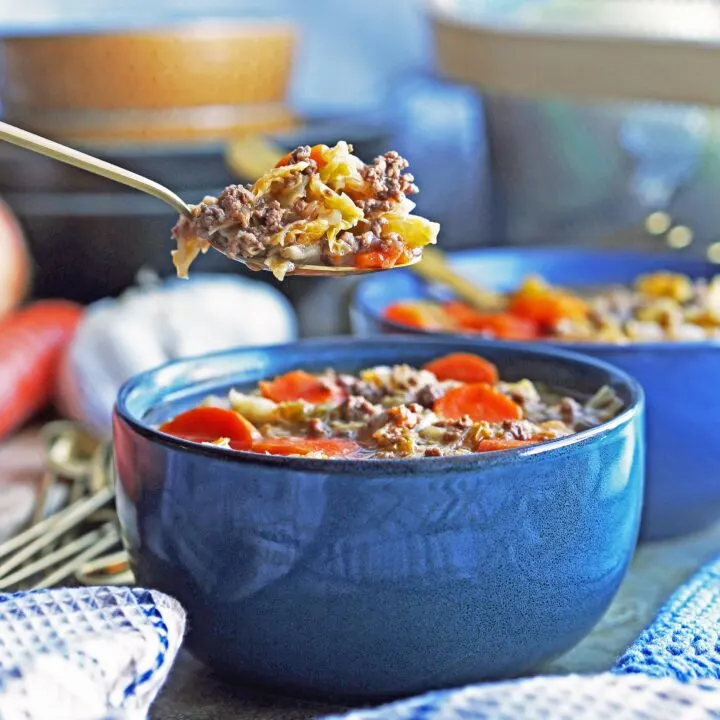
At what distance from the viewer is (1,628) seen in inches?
46.1

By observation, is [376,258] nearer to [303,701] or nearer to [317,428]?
[317,428]

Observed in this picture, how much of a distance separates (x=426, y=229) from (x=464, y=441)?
0.23m

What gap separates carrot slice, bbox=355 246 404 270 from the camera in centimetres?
140

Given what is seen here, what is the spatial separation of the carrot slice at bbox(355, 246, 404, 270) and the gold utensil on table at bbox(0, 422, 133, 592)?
507mm

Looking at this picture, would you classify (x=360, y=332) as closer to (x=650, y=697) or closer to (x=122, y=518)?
(x=122, y=518)

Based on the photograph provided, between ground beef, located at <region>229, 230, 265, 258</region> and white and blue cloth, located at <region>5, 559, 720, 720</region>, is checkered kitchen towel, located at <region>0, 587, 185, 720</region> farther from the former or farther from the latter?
ground beef, located at <region>229, 230, 265, 258</region>

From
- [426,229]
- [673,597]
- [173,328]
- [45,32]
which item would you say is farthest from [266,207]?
[45,32]

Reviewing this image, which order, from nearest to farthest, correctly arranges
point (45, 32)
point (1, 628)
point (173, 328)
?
point (1, 628), point (173, 328), point (45, 32)

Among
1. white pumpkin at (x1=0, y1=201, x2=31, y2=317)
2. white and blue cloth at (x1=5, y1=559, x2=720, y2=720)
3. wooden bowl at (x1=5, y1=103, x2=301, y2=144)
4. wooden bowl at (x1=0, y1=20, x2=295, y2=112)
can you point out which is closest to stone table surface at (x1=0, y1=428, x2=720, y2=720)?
white and blue cloth at (x1=5, y1=559, x2=720, y2=720)

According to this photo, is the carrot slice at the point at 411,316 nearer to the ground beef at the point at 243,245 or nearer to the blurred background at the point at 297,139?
the ground beef at the point at 243,245

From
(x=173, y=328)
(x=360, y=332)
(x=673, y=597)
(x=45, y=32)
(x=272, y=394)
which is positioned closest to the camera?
(x=673, y=597)

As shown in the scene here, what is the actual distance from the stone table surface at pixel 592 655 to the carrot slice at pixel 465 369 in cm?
31

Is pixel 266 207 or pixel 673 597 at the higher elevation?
pixel 266 207

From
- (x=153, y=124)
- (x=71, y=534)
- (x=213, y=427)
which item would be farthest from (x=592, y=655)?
(x=153, y=124)
